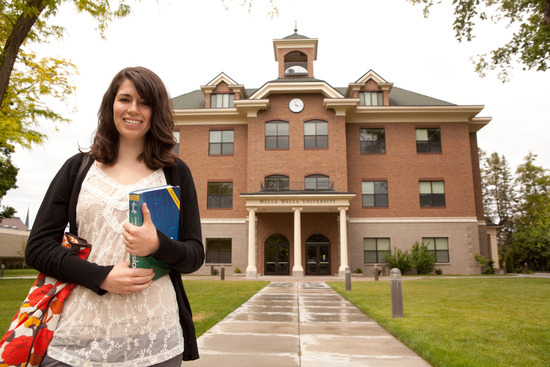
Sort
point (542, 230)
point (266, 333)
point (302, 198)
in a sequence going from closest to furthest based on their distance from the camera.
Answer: point (266, 333) → point (302, 198) → point (542, 230)

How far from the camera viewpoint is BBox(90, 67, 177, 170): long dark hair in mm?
1826

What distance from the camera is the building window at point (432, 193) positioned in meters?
27.7

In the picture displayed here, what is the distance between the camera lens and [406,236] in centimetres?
2694

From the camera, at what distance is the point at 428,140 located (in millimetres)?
28547

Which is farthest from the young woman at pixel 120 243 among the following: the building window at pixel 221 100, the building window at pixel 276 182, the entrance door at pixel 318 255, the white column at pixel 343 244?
the building window at pixel 221 100

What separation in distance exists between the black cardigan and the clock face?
2625 centimetres

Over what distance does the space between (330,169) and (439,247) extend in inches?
361

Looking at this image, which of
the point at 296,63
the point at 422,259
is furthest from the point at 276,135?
the point at 422,259

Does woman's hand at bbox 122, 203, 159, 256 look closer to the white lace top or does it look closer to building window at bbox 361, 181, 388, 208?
the white lace top

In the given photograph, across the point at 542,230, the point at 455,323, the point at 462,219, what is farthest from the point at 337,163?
the point at 542,230

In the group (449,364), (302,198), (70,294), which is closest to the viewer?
(70,294)

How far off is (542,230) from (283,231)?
24.5 metres

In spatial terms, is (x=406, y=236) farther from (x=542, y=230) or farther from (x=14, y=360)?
(x=14, y=360)

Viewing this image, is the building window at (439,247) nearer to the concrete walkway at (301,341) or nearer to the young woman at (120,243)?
the concrete walkway at (301,341)
